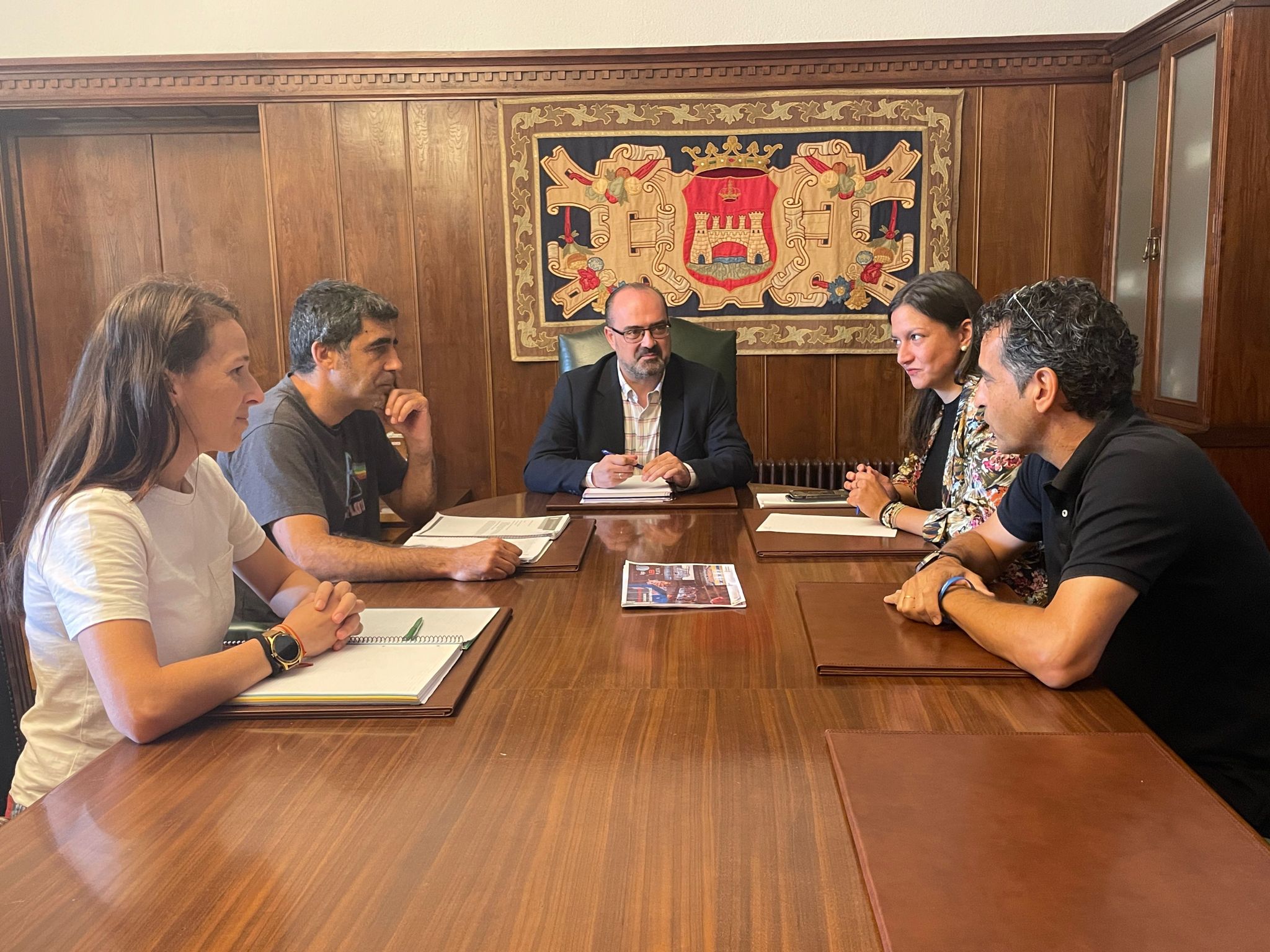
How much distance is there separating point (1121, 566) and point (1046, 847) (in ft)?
1.85

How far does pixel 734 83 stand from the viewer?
4125 mm

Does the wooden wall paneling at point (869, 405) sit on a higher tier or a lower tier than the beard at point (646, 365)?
lower

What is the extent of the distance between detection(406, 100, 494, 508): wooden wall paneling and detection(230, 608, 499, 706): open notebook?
274 centimetres

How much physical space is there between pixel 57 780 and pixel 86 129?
3.85 meters

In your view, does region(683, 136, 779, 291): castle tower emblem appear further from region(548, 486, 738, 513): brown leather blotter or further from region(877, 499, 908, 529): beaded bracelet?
region(877, 499, 908, 529): beaded bracelet

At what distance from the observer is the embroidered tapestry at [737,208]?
4.13m

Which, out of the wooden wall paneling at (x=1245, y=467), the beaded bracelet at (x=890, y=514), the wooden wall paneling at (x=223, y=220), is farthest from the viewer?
the wooden wall paneling at (x=223, y=220)

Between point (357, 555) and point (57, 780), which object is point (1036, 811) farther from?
point (357, 555)

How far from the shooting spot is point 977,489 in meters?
2.10

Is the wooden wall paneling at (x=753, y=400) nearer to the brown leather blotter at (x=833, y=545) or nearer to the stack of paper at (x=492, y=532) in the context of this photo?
the stack of paper at (x=492, y=532)

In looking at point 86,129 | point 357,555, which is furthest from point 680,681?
point 86,129

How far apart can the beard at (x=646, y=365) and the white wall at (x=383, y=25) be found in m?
1.73

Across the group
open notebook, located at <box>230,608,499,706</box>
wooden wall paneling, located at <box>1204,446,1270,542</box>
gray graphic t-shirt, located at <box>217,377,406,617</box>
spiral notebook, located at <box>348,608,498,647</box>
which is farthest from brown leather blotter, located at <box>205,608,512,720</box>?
wooden wall paneling, located at <box>1204,446,1270,542</box>

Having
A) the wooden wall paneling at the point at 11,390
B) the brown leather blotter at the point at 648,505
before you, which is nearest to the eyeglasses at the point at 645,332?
the brown leather blotter at the point at 648,505
